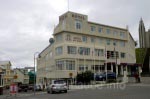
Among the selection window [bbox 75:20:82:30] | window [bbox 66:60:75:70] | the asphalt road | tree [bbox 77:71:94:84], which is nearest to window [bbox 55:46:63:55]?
window [bbox 66:60:75:70]

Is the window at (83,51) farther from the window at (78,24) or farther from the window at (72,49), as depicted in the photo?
the window at (78,24)

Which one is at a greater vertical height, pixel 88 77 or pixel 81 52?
pixel 81 52

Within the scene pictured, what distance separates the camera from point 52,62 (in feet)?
206

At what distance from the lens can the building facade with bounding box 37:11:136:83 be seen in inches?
2323

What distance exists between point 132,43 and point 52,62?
25.1m

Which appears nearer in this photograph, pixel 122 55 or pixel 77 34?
pixel 77 34

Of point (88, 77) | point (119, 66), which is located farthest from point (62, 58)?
point (119, 66)

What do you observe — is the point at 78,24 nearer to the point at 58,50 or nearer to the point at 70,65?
the point at 58,50

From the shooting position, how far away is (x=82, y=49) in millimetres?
61438

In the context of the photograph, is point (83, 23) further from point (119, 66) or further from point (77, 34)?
point (119, 66)

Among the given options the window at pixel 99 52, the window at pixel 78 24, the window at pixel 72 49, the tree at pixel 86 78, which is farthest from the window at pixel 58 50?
the tree at pixel 86 78

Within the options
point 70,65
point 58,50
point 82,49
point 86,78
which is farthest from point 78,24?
point 86,78

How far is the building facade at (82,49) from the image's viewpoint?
194 feet

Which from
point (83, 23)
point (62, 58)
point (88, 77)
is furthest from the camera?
point (83, 23)
